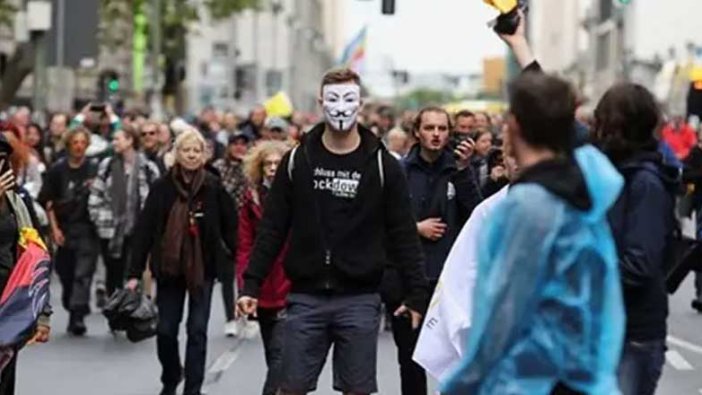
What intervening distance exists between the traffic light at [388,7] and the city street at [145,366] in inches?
149

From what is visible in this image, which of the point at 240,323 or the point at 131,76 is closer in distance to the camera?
the point at 240,323

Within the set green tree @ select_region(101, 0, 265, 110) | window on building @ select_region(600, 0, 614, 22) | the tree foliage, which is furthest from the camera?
window on building @ select_region(600, 0, 614, 22)

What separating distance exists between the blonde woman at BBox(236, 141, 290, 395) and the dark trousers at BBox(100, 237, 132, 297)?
5651 mm

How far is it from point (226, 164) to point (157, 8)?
32.3 m

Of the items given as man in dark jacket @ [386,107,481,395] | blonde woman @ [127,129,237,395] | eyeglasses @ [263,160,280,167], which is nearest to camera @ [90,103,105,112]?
blonde woman @ [127,129,237,395]

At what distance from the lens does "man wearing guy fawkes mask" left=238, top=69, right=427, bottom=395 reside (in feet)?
33.2

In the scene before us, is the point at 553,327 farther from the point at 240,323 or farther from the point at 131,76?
the point at 131,76

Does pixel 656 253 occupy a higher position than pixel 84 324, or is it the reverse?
pixel 656 253

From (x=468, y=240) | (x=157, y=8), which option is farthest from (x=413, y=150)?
(x=157, y=8)

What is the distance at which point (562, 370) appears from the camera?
260 inches

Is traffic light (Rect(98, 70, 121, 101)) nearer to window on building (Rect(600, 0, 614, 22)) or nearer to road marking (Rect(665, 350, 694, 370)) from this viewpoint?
road marking (Rect(665, 350, 694, 370))

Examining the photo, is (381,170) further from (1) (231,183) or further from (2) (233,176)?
(2) (233,176)

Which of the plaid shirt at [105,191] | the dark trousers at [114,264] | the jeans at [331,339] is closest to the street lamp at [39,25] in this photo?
the dark trousers at [114,264]

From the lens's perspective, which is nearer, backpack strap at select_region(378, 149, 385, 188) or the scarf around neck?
backpack strap at select_region(378, 149, 385, 188)
